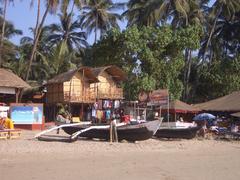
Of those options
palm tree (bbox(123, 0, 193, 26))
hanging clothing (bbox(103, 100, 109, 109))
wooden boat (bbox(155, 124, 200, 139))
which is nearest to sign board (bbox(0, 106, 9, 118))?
wooden boat (bbox(155, 124, 200, 139))

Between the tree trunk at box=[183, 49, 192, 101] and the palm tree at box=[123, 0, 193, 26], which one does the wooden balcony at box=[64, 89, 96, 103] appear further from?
the tree trunk at box=[183, 49, 192, 101]

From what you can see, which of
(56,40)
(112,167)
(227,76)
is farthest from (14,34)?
(112,167)

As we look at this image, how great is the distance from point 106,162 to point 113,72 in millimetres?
26724

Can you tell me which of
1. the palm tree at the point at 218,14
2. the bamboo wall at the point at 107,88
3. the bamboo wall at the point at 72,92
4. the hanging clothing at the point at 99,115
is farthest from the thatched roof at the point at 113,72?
the palm tree at the point at 218,14

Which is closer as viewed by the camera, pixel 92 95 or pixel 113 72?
pixel 92 95

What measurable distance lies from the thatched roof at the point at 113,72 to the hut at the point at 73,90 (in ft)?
1.75

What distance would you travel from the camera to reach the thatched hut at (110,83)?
41.1 meters

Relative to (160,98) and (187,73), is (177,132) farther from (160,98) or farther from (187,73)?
(187,73)

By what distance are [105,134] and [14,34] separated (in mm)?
26720

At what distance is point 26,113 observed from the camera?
28062 mm

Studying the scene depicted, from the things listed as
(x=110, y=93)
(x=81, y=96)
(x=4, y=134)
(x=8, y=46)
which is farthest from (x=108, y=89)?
(x=4, y=134)

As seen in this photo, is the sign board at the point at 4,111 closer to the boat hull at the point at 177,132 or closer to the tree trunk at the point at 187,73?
the boat hull at the point at 177,132

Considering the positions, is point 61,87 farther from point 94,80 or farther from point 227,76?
point 227,76

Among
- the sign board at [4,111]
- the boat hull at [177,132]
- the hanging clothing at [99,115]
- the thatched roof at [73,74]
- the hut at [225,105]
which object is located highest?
the thatched roof at [73,74]
